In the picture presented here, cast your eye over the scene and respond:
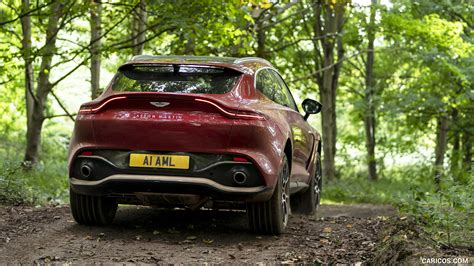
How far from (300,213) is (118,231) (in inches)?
133

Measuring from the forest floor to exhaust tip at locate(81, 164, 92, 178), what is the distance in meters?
0.61

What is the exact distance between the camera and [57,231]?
23.9ft

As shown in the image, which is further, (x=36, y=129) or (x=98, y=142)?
(x=36, y=129)

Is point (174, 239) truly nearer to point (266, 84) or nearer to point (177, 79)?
point (177, 79)

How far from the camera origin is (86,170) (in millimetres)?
6891

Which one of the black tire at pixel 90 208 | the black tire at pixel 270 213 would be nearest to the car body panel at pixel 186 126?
the black tire at pixel 270 213

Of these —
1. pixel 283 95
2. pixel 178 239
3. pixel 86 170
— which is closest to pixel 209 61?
pixel 283 95

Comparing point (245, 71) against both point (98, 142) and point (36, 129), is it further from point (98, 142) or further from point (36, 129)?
point (36, 129)

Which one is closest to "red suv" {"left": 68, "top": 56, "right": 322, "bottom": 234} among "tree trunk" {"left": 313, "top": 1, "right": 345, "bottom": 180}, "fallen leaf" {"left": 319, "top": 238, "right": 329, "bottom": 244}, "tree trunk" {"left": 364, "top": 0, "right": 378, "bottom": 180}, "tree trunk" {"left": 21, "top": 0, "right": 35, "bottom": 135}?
"fallen leaf" {"left": 319, "top": 238, "right": 329, "bottom": 244}

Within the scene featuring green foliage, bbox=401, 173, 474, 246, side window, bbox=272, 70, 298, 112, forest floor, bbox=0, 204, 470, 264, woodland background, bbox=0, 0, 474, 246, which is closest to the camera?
forest floor, bbox=0, 204, 470, 264

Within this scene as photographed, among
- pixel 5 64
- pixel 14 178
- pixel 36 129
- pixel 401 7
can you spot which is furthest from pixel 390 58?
pixel 14 178

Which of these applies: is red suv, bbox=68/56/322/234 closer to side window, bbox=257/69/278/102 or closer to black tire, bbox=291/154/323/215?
side window, bbox=257/69/278/102

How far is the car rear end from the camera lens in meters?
6.62

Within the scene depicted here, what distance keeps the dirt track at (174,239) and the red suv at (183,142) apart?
1.10 feet
